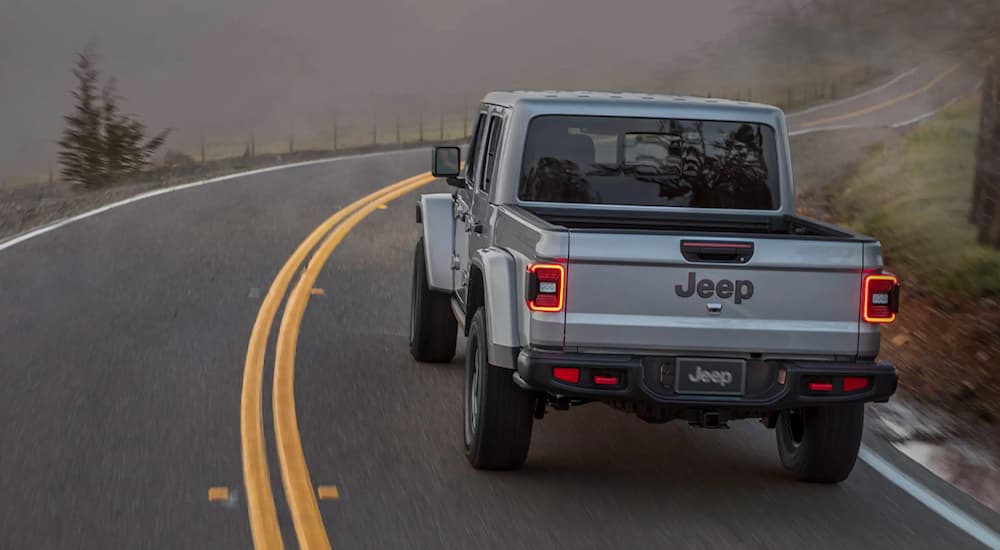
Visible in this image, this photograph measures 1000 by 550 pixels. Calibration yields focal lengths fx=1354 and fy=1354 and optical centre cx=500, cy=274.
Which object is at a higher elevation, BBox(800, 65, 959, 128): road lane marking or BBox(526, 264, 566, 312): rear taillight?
BBox(800, 65, 959, 128): road lane marking

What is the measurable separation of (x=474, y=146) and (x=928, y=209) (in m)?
10.3

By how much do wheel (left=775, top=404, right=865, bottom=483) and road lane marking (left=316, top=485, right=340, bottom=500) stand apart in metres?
2.61

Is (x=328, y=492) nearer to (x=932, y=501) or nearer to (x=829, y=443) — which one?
(x=829, y=443)

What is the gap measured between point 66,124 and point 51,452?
2004cm

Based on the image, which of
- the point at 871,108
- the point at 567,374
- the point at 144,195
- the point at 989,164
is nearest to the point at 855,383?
the point at 567,374

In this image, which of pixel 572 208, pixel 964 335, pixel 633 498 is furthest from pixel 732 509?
pixel 964 335

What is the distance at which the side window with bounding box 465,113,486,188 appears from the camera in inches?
376

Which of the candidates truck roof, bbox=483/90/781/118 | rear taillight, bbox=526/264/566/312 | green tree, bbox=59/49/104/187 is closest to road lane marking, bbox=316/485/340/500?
rear taillight, bbox=526/264/566/312

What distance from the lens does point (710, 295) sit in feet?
22.1

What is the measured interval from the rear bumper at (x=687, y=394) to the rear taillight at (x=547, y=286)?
0.83ft

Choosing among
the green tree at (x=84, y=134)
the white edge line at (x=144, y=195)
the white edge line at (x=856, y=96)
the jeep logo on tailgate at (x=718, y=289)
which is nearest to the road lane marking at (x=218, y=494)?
the jeep logo on tailgate at (x=718, y=289)

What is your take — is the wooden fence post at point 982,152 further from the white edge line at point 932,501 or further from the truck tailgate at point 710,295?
the truck tailgate at point 710,295

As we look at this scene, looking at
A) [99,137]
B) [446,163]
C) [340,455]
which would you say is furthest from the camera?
[99,137]

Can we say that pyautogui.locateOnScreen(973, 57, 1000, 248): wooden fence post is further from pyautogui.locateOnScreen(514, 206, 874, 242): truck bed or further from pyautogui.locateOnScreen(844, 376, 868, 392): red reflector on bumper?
pyautogui.locateOnScreen(844, 376, 868, 392): red reflector on bumper
